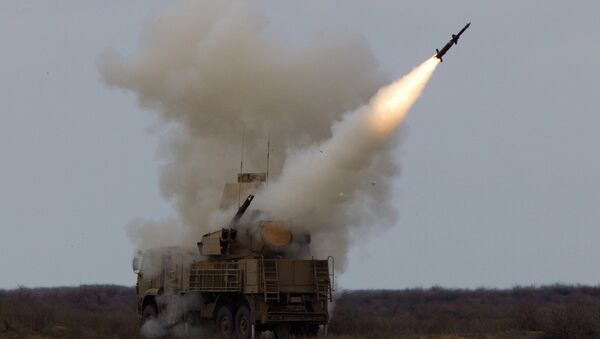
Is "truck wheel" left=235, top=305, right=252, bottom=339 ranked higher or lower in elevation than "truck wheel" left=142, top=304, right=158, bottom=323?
lower

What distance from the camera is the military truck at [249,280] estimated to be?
91.3ft

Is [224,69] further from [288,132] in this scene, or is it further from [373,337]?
[373,337]

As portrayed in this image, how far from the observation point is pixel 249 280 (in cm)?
2803

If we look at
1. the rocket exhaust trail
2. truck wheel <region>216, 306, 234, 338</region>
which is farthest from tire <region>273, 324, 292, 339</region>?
the rocket exhaust trail

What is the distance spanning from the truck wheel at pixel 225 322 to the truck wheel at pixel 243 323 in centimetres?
32

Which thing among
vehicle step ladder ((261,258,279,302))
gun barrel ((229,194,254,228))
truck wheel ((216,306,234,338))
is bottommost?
truck wheel ((216,306,234,338))

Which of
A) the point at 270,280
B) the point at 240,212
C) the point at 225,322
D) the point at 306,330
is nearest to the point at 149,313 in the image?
the point at 225,322

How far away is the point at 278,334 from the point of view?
2845 cm

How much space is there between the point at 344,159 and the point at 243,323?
16.3 feet

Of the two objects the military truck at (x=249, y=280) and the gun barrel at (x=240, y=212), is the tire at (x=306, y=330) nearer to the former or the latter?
the military truck at (x=249, y=280)

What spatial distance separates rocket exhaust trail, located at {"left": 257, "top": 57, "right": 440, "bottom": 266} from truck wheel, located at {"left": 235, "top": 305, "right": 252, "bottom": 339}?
269 cm

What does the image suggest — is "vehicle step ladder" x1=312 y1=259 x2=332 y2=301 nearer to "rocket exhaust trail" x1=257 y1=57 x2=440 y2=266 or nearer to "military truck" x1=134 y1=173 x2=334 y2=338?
"military truck" x1=134 y1=173 x2=334 y2=338

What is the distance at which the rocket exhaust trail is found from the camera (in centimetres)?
2855

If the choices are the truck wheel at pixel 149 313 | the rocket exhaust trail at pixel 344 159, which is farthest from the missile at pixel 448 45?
the truck wheel at pixel 149 313
